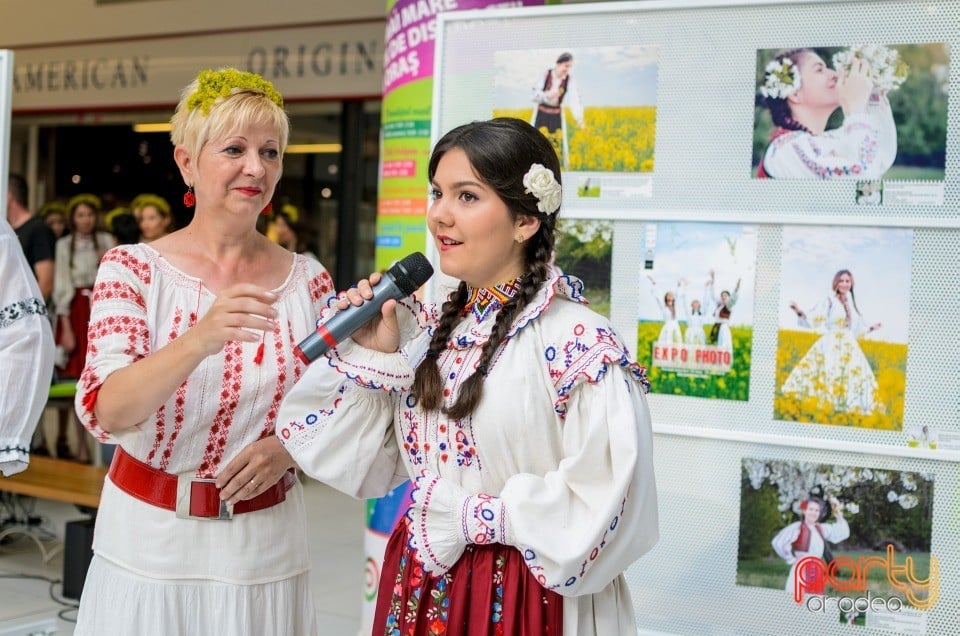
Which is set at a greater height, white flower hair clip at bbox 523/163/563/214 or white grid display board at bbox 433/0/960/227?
white grid display board at bbox 433/0/960/227

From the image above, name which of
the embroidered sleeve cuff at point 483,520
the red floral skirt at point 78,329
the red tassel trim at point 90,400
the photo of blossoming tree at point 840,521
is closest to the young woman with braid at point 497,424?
the embroidered sleeve cuff at point 483,520

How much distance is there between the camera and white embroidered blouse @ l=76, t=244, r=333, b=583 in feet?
6.28

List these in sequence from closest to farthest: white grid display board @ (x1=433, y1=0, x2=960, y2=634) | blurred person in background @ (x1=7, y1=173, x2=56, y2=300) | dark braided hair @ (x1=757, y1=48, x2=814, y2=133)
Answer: white grid display board @ (x1=433, y1=0, x2=960, y2=634) → dark braided hair @ (x1=757, y1=48, x2=814, y2=133) → blurred person in background @ (x1=7, y1=173, x2=56, y2=300)

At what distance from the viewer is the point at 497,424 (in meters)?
1.71

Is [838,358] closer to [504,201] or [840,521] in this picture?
[840,521]

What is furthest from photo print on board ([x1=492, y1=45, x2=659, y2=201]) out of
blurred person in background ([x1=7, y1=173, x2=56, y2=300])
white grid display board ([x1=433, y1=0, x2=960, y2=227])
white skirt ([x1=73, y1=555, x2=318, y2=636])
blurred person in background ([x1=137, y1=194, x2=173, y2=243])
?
blurred person in background ([x1=137, y1=194, x2=173, y2=243])

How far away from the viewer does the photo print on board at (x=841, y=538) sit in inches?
102

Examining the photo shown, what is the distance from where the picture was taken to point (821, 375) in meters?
2.66

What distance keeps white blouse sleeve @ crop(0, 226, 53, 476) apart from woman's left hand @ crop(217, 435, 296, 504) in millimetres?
680

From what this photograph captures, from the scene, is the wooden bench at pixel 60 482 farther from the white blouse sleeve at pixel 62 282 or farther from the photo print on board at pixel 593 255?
the photo print on board at pixel 593 255

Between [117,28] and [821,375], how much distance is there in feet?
25.5

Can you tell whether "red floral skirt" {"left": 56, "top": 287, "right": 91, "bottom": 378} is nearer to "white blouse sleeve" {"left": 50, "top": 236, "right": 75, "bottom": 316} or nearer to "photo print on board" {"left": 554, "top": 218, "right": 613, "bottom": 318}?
"white blouse sleeve" {"left": 50, "top": 236, "right": 75, "bottom": 316}

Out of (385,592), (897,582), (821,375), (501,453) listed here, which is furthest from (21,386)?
(897,582)

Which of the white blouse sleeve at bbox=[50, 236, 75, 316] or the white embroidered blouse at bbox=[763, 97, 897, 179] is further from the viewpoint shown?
the white blouse sleeve at bbox=[50, 236, 75, 316]
